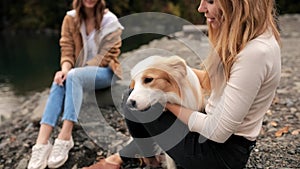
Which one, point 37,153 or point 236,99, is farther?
point 37,153

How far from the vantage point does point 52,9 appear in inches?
699

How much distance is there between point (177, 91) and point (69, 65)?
139 centimetres

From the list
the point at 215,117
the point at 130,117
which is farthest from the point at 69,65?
the point at 215,117

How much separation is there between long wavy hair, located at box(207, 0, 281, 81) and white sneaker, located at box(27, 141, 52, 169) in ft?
5.08

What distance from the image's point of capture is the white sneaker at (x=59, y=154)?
2.61m

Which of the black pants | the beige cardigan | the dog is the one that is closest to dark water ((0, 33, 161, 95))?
the beige cardigan

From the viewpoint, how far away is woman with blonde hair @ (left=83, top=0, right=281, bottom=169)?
5.03ft

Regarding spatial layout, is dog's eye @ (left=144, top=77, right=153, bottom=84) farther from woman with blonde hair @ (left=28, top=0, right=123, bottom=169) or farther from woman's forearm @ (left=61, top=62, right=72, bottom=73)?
woman's forearm @ (left=61, top=62, right=72, bottom=73)

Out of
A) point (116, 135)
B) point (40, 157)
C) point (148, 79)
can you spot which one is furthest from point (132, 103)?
point (116, 135)

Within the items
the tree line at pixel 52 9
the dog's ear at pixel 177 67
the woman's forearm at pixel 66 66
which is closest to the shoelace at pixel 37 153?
the woman's forearm at pixel 66 66

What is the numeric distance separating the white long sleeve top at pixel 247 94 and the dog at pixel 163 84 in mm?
225

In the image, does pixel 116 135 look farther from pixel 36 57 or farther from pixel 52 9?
pixel 52 9

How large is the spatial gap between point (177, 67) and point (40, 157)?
129cm

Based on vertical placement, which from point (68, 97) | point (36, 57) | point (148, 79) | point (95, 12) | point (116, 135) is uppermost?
point (95, 12)
